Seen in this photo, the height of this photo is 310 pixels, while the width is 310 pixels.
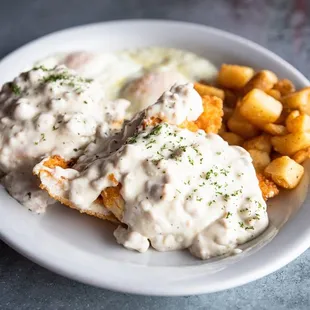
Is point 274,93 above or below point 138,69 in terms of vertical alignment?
above

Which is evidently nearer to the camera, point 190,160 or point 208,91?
point 190,160

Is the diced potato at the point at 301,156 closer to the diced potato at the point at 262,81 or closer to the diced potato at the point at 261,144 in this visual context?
the diced potato at the point at 261,144

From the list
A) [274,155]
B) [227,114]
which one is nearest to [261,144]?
[274,155]

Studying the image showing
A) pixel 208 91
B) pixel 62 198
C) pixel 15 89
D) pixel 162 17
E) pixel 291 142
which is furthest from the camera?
pixel 162 17

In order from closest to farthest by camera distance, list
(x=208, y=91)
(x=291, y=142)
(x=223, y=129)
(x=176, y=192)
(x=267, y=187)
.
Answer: (x=176, y=192) → (x=267, y=187) → (x=291, y=142) → (x=223, y=129) → (x=208, y=91)

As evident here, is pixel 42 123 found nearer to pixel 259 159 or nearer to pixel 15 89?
pixel 15 89

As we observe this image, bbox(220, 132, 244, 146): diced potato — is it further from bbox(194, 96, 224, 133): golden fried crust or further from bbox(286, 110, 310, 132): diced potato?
bbox(286, 110, 310, 132): diced potato

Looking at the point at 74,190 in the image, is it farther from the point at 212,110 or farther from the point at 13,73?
the point at 13,73

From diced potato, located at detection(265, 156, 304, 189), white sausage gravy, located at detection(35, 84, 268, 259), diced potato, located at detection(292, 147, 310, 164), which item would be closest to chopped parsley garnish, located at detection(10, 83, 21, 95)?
white sausage gravy, located at detection(35, 84, 268, 259)
